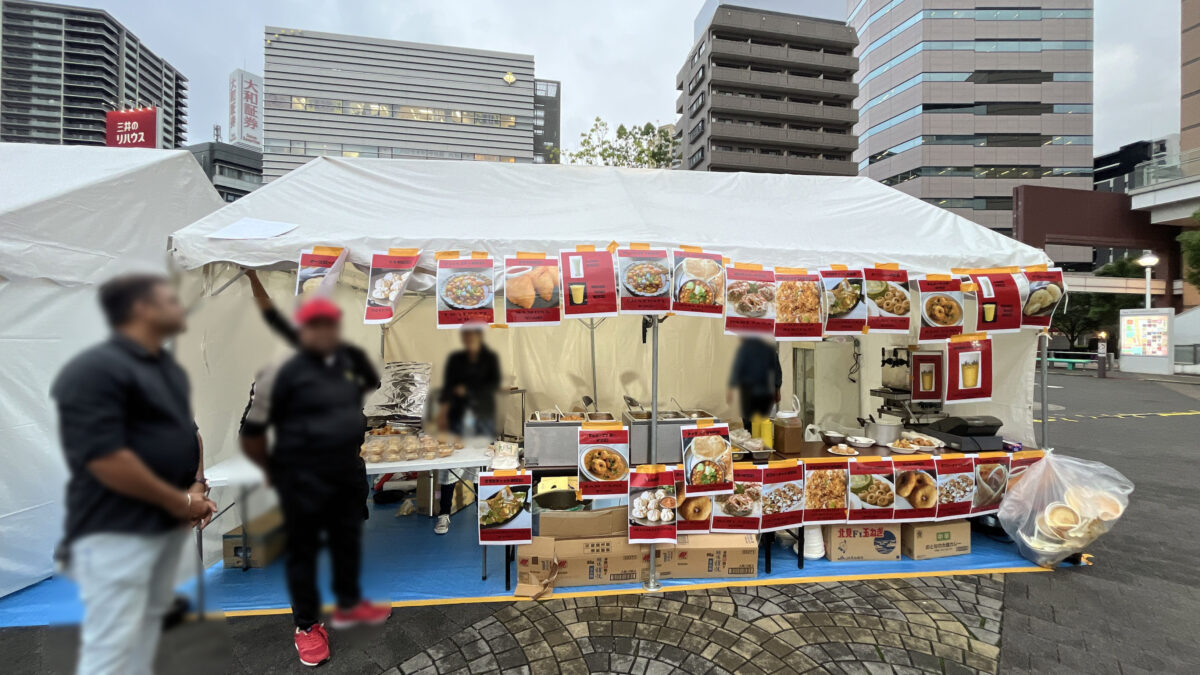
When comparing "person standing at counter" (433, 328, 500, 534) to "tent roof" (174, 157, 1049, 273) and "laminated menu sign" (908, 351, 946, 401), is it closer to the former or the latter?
"tent roof" (174, 157, 1049, 273)

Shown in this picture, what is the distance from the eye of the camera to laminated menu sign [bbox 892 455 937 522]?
4355 millimetres

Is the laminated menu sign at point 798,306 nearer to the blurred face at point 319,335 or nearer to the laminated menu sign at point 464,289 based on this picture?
the laminated menu sign at point 464,289

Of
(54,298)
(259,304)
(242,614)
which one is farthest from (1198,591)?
(242,614)

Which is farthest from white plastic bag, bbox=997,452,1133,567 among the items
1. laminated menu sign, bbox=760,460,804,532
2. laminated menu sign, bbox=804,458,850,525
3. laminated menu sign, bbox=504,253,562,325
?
laminated menu sign, bbox=504,253,562,325

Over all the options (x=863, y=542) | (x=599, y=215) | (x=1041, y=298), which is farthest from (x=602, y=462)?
(x=1041, y=298)

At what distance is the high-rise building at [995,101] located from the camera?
3747 centimetres

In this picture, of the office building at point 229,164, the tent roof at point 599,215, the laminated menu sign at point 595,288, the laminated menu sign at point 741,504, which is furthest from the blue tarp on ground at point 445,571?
the office building at point 229,164

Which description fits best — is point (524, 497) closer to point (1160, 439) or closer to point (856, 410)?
point (856, 410)

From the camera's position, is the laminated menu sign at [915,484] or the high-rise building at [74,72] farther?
the laminated menu sign at [915,484]

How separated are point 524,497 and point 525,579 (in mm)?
641

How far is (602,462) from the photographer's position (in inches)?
154

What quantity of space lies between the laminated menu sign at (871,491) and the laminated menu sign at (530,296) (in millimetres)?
3140

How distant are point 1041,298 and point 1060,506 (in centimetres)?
175

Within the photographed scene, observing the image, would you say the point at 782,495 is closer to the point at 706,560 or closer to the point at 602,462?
the point at 706,560
